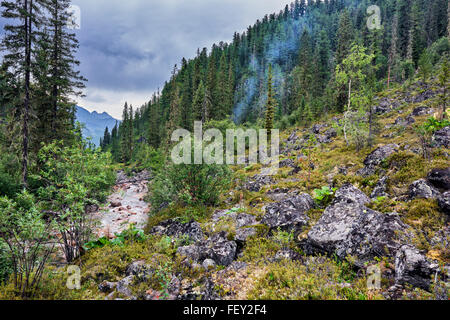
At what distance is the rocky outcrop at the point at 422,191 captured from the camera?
602cm

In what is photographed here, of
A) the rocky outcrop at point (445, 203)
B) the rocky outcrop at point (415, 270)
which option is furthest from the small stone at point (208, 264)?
the rocky outcrop at point (445, 203)

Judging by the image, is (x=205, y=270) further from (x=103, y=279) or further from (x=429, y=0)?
(x=429, y=0)

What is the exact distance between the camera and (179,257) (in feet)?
21.4

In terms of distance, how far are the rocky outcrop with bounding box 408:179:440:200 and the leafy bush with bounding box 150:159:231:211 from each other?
8.13 metres

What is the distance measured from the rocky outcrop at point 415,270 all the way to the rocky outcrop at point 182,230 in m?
5.83

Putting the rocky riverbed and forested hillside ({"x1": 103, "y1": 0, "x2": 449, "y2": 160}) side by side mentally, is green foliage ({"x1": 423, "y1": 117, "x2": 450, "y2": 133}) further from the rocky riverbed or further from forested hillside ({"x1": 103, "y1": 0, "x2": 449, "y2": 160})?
the rocky riverbed

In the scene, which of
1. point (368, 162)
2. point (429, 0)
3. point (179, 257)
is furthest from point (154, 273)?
point (429, 0)

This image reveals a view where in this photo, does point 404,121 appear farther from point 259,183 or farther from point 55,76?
point 55,76

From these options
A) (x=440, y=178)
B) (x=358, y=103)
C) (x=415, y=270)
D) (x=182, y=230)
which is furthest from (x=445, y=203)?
Result: (x=358, y=103)

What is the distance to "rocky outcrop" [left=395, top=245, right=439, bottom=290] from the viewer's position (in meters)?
3.88

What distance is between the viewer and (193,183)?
1111 cm

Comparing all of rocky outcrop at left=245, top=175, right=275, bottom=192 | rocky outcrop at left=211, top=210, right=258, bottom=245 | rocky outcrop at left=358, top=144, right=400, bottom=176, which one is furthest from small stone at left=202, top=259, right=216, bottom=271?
rocky outcrop at left=358, top=144, right=400, bottom=176

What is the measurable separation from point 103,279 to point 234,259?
4064 millimetres

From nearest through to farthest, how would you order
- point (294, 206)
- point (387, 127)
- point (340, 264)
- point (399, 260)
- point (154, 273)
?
point (399, 260), point (340, 264), point (154, 273), point (294, 206), point (387, 127)
